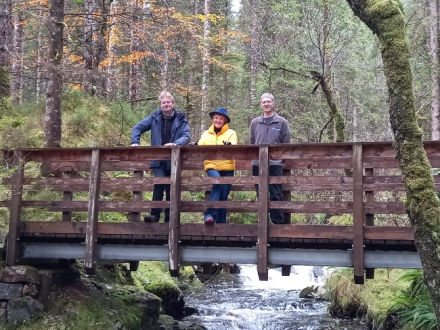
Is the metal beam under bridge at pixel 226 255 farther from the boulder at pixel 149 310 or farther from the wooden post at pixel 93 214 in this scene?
the boulder at pixel 149 310

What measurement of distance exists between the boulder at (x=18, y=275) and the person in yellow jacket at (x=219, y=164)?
2977 millimetres

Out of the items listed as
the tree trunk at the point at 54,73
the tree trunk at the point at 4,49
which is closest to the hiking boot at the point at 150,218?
the tree trunk at the point at 54,73

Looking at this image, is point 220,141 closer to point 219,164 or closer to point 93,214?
point 219,164

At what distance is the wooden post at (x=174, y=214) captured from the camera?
7.48 metres

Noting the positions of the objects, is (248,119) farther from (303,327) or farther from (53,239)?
(53,239)

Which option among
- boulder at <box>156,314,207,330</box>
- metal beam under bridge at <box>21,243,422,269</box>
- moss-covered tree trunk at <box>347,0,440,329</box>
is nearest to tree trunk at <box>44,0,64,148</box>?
metal beam under bridge at <box>21,243,422,269</box>

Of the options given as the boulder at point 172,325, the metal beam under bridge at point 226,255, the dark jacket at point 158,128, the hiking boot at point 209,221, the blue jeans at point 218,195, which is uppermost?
the dark jacket at point 158,128

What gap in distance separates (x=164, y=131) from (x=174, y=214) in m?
1.68

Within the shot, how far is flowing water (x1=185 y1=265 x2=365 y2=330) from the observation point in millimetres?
10883

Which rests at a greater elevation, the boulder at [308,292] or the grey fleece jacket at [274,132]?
the grey fleece jacket at [274,132]

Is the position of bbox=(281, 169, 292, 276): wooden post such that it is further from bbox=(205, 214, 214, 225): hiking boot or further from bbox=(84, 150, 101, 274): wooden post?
bbox=(84, 150, 101, 274): wooden post

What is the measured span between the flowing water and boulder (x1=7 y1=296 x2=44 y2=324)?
3.89 metres

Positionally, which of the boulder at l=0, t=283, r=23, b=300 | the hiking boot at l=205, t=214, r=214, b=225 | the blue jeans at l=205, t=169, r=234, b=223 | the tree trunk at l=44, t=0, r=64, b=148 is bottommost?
the boulder at l=0, t=283, r=23, b=300

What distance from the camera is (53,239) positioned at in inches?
332
